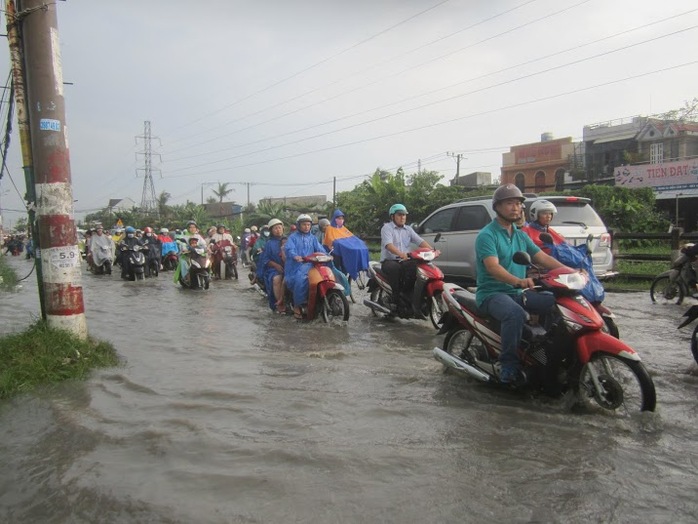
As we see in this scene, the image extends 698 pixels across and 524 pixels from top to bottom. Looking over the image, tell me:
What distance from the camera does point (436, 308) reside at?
302 inches

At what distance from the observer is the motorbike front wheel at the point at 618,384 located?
3873mm

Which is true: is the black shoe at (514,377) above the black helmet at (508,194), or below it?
below

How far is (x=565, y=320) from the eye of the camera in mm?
4137

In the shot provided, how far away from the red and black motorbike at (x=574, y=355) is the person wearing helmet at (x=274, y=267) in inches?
215

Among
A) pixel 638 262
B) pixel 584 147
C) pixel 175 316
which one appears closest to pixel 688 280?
pixel 638 262

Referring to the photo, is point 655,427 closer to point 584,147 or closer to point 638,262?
point 638,262

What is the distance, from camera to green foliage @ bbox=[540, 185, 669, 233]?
1944cm

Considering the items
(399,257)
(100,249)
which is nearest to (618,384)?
(399,257)

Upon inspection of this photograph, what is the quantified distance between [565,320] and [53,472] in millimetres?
3458

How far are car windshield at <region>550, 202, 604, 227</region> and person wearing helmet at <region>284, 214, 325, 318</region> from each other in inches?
154

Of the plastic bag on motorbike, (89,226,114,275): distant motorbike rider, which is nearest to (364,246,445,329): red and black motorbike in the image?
the plastic bag on motorbike

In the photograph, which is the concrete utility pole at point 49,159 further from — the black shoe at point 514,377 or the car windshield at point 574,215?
the car windshield at point 574,215

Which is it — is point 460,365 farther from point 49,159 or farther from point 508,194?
point 49,159

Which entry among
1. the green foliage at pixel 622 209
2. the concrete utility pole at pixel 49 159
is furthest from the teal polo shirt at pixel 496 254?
the green foliage at pixel 622 209
